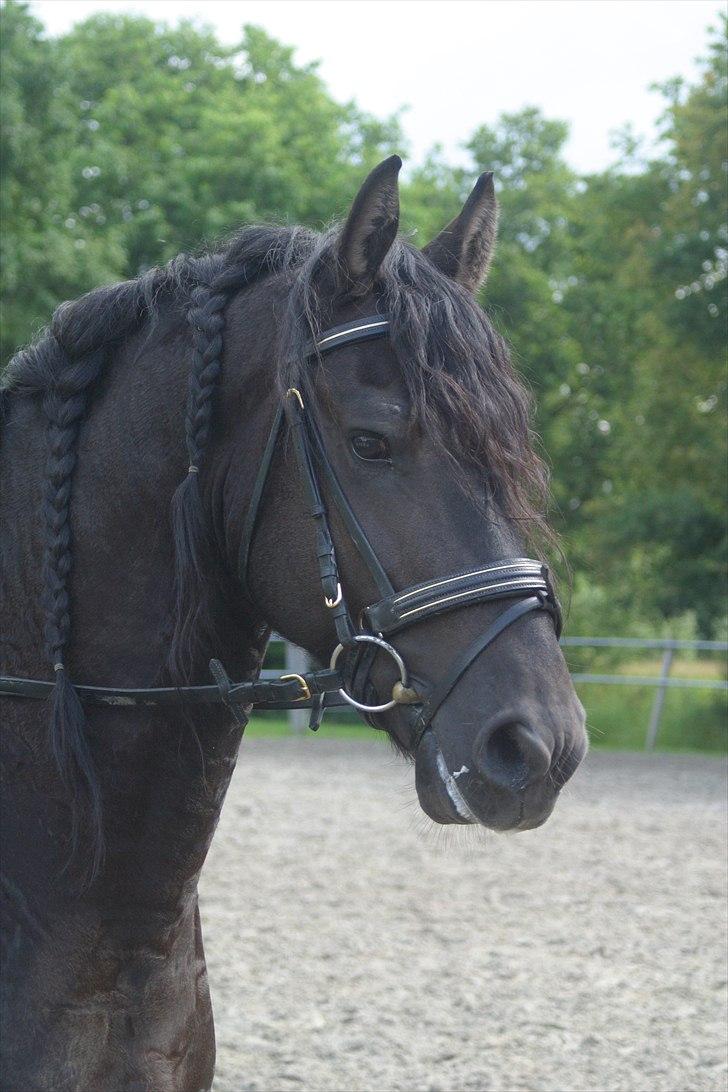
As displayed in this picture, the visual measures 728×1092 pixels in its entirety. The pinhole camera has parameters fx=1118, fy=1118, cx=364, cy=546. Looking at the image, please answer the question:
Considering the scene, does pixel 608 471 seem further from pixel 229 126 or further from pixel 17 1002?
pixel 17 1002

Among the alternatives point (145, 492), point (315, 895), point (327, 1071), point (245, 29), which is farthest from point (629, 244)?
point (245, 29)

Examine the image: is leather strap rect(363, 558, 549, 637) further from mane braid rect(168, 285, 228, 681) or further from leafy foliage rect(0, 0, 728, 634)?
leafy foliage rect(0, 0, 728, 634)

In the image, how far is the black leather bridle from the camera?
6.45ft

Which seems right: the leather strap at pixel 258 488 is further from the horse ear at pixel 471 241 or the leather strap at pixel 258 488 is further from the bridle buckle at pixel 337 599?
the horse ear at pixel 471 241

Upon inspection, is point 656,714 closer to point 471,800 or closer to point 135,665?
point 135,665

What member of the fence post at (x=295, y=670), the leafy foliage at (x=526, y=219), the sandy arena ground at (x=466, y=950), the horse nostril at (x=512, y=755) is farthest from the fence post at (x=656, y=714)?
the horse nostril at (x=512, y=755)

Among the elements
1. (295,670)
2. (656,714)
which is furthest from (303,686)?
(295,670)

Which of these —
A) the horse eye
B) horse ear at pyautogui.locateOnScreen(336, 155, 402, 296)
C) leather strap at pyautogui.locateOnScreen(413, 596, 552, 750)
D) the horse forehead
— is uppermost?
horse ear at pyautogui.locateOnScreen(336, 155, 402, 296)

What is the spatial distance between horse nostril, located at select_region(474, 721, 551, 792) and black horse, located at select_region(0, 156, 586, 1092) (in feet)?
0.32

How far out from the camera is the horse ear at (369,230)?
6.96 feet

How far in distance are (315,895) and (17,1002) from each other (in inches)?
207

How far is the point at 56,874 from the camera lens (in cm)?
229

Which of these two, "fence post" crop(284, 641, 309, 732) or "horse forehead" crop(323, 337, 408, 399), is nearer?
"horse forehead" crop(323, 337, 408, 399)

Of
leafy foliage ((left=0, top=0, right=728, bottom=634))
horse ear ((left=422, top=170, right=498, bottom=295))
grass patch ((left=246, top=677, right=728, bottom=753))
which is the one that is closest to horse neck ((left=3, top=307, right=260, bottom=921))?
horse ear ((left=422, top=170, right=498, bottom=295))
